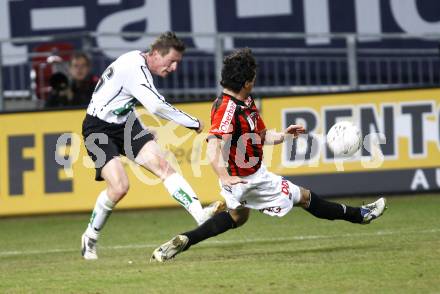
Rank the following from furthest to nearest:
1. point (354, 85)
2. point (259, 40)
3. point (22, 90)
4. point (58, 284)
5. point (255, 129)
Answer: point (259, 40) < point (22, 90) < point (354, 85) < point (255, 129) < point (58, 284)

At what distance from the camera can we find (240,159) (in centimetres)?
945

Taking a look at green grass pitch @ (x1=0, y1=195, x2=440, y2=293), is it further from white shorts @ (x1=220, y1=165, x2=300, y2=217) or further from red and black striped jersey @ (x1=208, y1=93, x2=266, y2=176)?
red and black striped jersey @ (x1=208, y1=93, x2=266, y2=176)

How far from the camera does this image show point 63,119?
14961mm

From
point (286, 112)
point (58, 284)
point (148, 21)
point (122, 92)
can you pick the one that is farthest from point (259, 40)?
point (58, 284)

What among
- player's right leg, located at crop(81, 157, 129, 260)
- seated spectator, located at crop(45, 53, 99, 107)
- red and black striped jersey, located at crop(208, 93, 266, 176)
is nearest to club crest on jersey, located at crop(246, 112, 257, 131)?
red and black striped jersey, located at crop(208, 93, 266, 176)

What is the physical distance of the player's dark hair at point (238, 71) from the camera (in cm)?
932

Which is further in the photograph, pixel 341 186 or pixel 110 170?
pixel 341 186

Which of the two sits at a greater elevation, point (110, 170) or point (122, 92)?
point (122, 92)

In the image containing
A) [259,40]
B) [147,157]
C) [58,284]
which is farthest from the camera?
[259,40]

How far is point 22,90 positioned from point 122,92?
7.59m

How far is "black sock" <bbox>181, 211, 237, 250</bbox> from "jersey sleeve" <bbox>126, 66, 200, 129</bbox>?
0.83 m

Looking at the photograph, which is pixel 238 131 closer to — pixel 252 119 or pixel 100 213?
pixel 252 119

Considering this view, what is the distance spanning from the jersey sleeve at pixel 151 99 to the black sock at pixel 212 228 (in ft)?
2.74

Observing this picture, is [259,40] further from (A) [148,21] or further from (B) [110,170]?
(B) [110,170]
